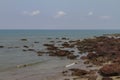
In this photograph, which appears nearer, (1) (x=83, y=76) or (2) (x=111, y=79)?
(2) (x=111, y=79)

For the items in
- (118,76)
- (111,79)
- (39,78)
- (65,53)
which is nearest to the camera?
(111,79)

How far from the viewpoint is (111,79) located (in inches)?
885

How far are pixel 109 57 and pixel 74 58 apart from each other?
6.76 metres

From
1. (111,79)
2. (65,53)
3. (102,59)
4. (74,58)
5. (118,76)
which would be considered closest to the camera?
(111,79)

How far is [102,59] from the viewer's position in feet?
118

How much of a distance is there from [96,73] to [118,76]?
2741 millimetres

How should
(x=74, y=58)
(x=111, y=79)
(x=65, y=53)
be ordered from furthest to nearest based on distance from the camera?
(x=65, y=53), (x=74, y=58), (x=111, y=79)

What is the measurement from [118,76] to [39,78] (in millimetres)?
7278

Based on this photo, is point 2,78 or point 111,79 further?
point 2,78

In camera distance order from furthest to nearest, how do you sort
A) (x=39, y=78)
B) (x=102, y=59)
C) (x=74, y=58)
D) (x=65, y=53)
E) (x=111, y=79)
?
(x=65, y=53) < (x=74, y=58) < (x=102, y=59) < (x=39, y=78) < (x=111, y=79)

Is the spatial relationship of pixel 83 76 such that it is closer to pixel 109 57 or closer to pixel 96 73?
pixel 96 73

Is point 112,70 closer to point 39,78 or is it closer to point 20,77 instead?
point 39,78

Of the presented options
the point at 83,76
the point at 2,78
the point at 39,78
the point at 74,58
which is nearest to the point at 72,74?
the point at 83,76

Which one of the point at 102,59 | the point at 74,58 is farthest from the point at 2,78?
the point at 74,58
